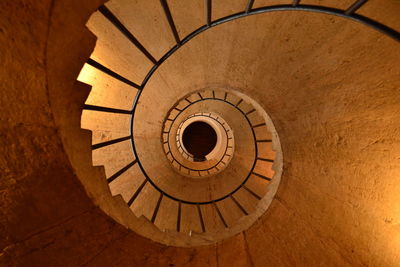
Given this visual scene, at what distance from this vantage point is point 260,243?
2484mm

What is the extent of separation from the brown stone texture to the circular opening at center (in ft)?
24.0

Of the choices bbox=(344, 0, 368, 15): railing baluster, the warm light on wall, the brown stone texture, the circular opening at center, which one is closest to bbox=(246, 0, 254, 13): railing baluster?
the brown stone texture

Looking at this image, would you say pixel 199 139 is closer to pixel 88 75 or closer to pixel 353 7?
pixel 88 75

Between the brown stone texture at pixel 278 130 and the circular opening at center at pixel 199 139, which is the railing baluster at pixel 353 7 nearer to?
the brown stone texture at pixel 278 130

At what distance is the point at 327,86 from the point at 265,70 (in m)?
0.79

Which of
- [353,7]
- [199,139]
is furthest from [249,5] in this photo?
[199,139]

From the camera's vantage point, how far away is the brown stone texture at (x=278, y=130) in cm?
115

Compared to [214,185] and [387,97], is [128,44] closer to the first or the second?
[387,97]

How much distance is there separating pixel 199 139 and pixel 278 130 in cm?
788

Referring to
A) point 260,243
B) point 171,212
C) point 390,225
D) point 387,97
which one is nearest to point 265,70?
point 387,97

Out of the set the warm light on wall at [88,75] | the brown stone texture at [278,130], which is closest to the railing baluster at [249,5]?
the brown stone texture at [278,130]

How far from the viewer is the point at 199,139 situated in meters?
10.7

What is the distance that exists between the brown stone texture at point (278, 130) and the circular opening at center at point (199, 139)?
732 cm

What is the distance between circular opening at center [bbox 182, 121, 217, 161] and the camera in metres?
10.4
